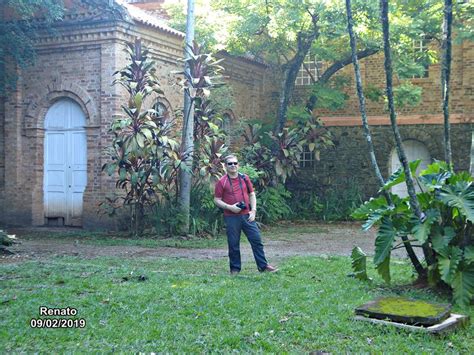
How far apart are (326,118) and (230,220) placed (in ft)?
Answer: 44.8

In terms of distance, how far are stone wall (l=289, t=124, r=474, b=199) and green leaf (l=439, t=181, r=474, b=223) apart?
43.9ft

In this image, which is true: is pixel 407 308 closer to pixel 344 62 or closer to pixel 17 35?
pixel 17 35

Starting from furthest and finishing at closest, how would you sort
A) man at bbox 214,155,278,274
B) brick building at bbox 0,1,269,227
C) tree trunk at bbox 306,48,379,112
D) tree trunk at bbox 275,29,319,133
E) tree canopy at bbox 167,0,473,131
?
tree trunk at bbox 306,48,379,112 → tree trunk at bbox 275,29,319,133 → tree canopy at bbox 167,0,473,131 → brick building at bbox 0,1,269,227 → man at bbox 214,155,278,274

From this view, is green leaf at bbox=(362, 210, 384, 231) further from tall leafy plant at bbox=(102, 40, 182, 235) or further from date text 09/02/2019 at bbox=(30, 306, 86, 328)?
tall leafy plant at bbox=(102, 40, 182, 235)

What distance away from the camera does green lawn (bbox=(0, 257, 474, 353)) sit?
5.34 metres

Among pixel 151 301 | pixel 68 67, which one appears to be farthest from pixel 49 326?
pixel 68 67

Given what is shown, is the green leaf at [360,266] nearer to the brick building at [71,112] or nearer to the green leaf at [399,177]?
the green leaf at [399,177]

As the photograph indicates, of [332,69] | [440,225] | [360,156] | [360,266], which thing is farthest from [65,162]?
[440,225]

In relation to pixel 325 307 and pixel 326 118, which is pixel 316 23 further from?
pixel 325 307

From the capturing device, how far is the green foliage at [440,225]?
275 inches

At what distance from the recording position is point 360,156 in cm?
2111

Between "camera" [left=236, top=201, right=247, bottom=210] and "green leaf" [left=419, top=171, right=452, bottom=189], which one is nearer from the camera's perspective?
"green leaf" [left=419, top=171, right=452, bottom=189]

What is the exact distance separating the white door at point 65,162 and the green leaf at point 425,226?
10.8 m

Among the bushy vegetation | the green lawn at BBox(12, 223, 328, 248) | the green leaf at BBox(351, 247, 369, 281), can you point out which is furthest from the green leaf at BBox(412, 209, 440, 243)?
the bushy vegetation
